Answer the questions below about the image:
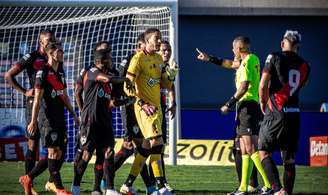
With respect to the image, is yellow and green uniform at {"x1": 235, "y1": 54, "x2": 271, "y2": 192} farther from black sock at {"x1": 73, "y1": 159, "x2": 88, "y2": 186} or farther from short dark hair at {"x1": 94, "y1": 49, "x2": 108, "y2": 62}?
black sock at {"x1": 73, "y1": 159, "x2": 88, "y2": 186}

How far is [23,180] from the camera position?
13180mm

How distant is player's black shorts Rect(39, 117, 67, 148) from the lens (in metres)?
12.9

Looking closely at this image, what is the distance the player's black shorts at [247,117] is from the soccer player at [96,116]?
237 cm

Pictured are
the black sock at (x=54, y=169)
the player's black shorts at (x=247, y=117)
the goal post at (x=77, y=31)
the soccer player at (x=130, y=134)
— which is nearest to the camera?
the black sock at (x=54, y=169)

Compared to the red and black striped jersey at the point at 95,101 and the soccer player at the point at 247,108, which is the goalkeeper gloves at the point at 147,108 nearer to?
the red and black striped jersey at the point at 95,101

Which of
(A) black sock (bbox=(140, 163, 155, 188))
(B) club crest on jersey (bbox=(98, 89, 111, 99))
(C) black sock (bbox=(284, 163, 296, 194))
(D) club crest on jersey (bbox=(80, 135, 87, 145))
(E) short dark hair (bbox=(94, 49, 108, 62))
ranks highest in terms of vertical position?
(E) short dark hair (bbox=(94, 49, 108, 62))

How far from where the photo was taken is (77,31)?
23.8 m

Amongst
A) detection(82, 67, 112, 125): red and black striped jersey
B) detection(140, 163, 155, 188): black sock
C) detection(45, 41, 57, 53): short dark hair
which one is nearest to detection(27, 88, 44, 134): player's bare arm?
detection(82, 67, 112, 125): red and black striped jersey

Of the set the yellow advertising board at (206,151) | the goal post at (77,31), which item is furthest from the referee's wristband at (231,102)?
the yellow advertising board at (206,151)

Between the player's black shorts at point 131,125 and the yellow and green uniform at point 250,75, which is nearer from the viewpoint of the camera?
the player's black shorts at point 131,125

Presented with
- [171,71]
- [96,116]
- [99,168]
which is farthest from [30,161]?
[171,71]

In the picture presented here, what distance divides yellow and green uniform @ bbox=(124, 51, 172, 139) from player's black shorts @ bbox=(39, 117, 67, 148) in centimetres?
101

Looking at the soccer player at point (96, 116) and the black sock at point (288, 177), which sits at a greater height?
the soccer player at point (96, 116)

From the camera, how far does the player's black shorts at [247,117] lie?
14.4 m
